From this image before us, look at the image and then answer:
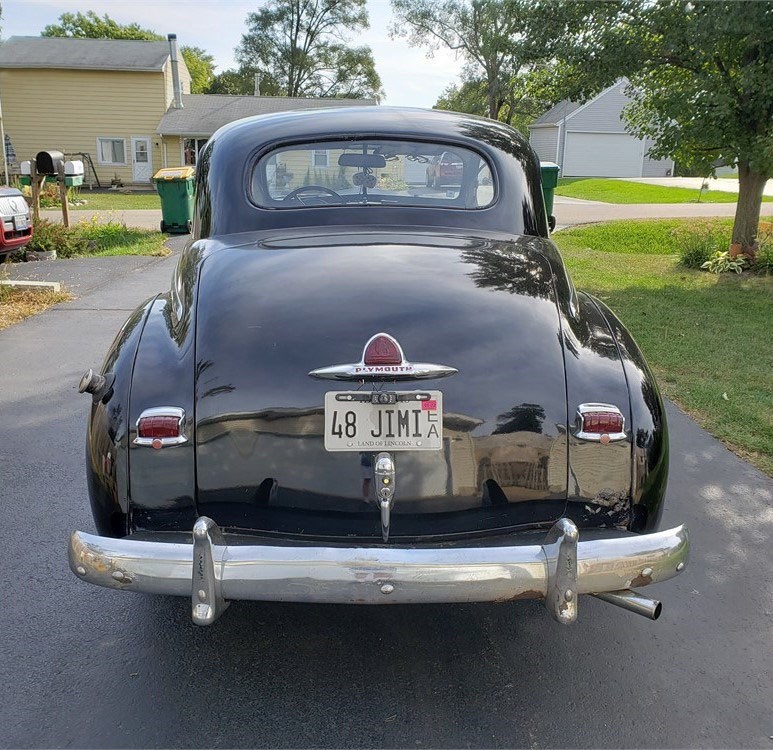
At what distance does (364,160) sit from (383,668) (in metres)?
2.31

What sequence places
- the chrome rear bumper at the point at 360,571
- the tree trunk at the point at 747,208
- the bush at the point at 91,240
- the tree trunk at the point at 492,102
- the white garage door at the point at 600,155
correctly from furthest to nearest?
the tree trunk at the point at 492,102
the white garage door at the point at 600,155
the bush at the point at 91,240
the tree trunk at the point at 747,208
the chrome rear bumper at the point at 360,571

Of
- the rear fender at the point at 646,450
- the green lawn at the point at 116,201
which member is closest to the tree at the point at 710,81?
the rear fender at the point at 646,450

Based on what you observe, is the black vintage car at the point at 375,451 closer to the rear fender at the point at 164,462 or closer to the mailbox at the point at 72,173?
the rear fender at the point at 164,462

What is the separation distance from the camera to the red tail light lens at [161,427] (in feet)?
7.79

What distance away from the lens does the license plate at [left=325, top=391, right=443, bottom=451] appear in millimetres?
2334

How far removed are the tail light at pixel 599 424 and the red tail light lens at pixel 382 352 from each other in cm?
62

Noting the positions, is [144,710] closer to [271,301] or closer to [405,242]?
[271,301]

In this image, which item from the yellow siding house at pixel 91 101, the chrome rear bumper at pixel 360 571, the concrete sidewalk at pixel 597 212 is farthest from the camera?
the yellow siding house at pixel 91 101

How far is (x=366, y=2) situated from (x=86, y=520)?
51.6m

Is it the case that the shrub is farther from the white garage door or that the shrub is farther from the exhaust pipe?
the white garage door

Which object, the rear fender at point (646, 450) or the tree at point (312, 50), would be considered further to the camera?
the tree at point (312, 50)

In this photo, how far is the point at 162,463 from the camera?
238 cm

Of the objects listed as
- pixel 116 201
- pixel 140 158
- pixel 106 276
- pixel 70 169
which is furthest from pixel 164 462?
pixel 140 158

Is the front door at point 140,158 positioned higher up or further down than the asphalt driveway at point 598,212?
higher up
